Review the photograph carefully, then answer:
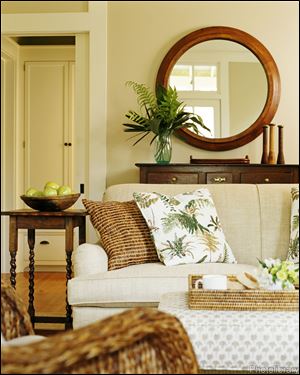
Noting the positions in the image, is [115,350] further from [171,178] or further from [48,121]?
[48,121]

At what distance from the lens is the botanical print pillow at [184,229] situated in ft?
9.37

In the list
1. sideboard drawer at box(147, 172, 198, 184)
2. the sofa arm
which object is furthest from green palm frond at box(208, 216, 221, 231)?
sideboard drawer at box(147, 172, 198, 184)

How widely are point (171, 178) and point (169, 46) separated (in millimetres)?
1094

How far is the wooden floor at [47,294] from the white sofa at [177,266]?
78cm

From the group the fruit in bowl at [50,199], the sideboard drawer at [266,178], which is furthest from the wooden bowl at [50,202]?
the sideboard drawer at [266,178]

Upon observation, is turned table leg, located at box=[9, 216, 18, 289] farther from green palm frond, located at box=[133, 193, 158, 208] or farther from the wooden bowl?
green palm frond, located at box=[133, 193, 158, 208]

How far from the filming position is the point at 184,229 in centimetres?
290

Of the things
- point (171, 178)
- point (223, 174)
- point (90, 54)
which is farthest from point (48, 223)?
point (90, 54)

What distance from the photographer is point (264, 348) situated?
1.85 metres

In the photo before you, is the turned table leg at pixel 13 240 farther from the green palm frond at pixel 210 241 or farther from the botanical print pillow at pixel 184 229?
the green palm frond at pixel 210 241

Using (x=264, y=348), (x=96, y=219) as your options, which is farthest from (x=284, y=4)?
(x=264, y=348)

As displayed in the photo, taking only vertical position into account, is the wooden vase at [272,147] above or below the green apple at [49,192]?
above

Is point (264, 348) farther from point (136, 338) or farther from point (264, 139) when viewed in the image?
point (264, 139)

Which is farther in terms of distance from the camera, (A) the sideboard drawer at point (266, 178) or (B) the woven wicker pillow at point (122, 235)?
(A) the sideboard drawer at point (266, 178)
